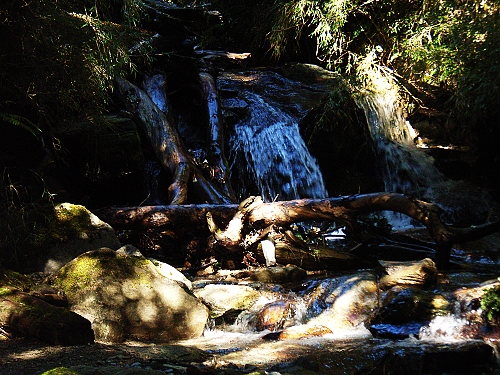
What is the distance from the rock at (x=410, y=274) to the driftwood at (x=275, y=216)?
0.52 m

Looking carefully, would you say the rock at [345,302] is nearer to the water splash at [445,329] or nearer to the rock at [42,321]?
the water splash at [445,329]

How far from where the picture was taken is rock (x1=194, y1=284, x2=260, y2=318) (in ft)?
14.4

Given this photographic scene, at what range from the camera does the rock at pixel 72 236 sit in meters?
4.54

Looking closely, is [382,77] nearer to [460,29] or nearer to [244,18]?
[460,29]

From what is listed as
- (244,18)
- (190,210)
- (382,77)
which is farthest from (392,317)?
(244,18)

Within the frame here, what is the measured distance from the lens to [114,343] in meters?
3.31

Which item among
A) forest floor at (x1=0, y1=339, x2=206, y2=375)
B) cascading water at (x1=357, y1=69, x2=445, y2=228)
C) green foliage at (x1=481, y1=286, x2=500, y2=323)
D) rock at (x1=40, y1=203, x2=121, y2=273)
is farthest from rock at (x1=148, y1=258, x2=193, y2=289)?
cascading water at (x1=357, y1=69, x2=445, y2=228)

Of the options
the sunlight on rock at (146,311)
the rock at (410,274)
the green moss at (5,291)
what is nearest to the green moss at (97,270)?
the sunlight on rock at (146,311)

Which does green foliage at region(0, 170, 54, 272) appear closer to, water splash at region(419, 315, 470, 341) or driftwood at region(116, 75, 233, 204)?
driftwood at region(116, 75, 233, 204)

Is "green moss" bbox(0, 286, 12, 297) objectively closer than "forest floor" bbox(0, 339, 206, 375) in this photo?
No

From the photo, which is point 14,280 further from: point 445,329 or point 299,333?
point 445,329

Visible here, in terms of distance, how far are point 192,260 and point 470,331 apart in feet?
12.2

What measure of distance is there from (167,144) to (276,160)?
246 centimetres

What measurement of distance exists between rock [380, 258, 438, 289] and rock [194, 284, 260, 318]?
132 centimetres
